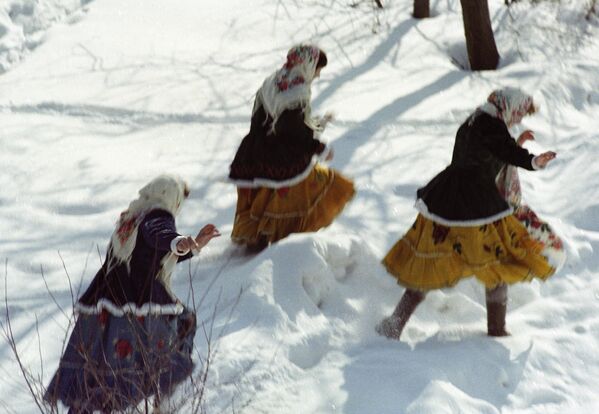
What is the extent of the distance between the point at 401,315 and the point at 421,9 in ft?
20.4

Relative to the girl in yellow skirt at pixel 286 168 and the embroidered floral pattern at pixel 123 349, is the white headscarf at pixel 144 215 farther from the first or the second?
the girl in yellow skirt at pixel 286 168

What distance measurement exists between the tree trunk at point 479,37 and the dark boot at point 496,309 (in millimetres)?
4718

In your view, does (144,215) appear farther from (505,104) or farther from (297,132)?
(505,104)

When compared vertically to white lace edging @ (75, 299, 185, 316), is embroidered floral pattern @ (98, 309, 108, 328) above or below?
below

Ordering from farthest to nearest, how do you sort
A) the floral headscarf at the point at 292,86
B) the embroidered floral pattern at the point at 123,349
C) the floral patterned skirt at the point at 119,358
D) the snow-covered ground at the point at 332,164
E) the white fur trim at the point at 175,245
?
1. the floral headscarf at the point at 292,86
2. the snow-covered ground at the point at 332,164
3. the embroidered floral pattern at the point at 123,349
4. the white fur trim at the point at 175,245
5. the floral patterned skirt at the point at 119,358

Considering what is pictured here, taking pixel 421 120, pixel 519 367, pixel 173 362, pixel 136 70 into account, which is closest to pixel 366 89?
pixel 421 120

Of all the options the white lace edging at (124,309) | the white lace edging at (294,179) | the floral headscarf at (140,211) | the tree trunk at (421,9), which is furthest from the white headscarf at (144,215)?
the tree trunk at (421,9)

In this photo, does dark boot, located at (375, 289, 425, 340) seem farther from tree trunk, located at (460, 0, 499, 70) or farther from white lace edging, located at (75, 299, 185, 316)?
tree trunk, located at (460, 0, 499, 70)

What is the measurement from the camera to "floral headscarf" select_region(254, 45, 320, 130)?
17.2 ft

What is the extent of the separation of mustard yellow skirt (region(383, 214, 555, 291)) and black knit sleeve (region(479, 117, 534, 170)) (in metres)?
0.35

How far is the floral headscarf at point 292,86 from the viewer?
206 inches

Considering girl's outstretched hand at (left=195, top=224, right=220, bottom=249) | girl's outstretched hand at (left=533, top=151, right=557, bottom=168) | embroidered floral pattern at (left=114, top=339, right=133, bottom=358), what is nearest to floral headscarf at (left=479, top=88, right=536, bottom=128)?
girl's outstretched hand at (left=533, top=151, right=557, bottom=168)

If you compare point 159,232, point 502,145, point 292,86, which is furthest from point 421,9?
point 159,232

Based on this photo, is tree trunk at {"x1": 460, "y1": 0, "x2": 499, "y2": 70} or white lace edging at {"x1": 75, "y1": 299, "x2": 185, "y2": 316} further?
tree trunk at {"x1": 460, "y1": 0, "x2": 499, "y2": 70}
